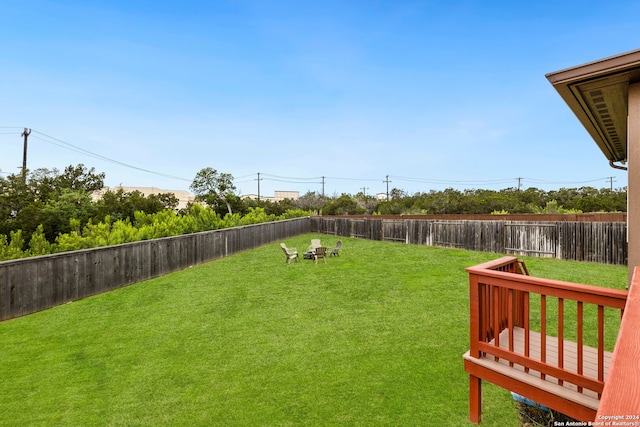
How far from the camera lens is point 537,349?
3094 millimetres

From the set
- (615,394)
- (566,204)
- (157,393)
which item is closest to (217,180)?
(157,393)

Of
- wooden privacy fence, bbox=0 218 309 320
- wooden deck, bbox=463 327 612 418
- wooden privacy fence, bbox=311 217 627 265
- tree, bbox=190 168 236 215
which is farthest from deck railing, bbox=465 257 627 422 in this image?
tree, bbox=190 168 236 215

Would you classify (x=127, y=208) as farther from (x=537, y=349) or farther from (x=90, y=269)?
(x=537, y=349)

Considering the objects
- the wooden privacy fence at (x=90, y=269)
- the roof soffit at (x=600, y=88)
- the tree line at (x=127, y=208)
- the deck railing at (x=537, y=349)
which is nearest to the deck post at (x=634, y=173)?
the roof soffit at (x=600, y=88)

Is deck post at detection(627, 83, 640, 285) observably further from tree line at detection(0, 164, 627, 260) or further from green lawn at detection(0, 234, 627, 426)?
tree line at detection(0, 164, 627, 260)

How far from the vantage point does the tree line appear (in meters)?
9.48

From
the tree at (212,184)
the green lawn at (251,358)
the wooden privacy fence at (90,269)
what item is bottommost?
the green lawn at (251,358)

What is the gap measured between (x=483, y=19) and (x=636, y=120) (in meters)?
21.1

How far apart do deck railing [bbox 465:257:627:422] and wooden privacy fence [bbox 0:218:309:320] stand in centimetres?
896

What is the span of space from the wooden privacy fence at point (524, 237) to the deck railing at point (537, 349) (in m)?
10.2

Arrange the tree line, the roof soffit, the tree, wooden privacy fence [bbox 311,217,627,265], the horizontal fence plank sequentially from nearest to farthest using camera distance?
the roof soffit
the horizontal fence plank
the tree line
wooden privacy fence [bbox 311,217,627,265]
the tree

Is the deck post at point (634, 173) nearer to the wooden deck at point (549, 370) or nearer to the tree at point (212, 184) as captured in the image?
the wooden deck at point (549, 370)

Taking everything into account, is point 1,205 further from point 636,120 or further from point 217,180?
point 217,180

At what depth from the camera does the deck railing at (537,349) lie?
2.26 metres
